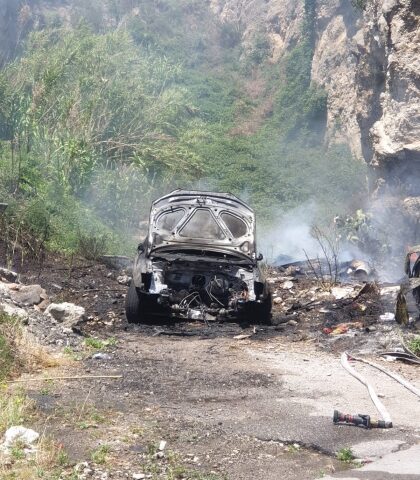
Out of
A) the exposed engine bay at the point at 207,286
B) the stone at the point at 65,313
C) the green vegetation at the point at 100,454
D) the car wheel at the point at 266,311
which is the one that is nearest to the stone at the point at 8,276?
the stone at the point at 65,313

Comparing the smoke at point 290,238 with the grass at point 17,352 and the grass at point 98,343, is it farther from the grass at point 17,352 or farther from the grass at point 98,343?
the grass at point 17,352

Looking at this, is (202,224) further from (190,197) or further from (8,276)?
(8,276)

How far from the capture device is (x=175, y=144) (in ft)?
94.2

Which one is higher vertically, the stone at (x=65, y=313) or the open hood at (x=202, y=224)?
the open hood at (x=202, y=224)

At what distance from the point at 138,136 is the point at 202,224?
16.1 metres

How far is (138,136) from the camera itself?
27891mm

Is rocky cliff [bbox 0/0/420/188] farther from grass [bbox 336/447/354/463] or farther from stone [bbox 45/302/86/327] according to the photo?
grass [bbox 336/447/354/463]

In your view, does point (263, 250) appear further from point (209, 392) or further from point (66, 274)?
point (209, 392)

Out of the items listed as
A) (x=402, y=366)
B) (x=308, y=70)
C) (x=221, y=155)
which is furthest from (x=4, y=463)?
(x=308, y=70)

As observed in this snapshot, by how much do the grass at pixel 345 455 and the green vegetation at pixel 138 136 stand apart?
1240cm

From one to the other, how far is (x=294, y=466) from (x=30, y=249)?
13.2 meters

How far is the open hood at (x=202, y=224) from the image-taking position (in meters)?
11.8

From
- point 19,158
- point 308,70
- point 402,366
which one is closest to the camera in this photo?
point 402,366

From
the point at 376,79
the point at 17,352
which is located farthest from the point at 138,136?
the point at 17,352
